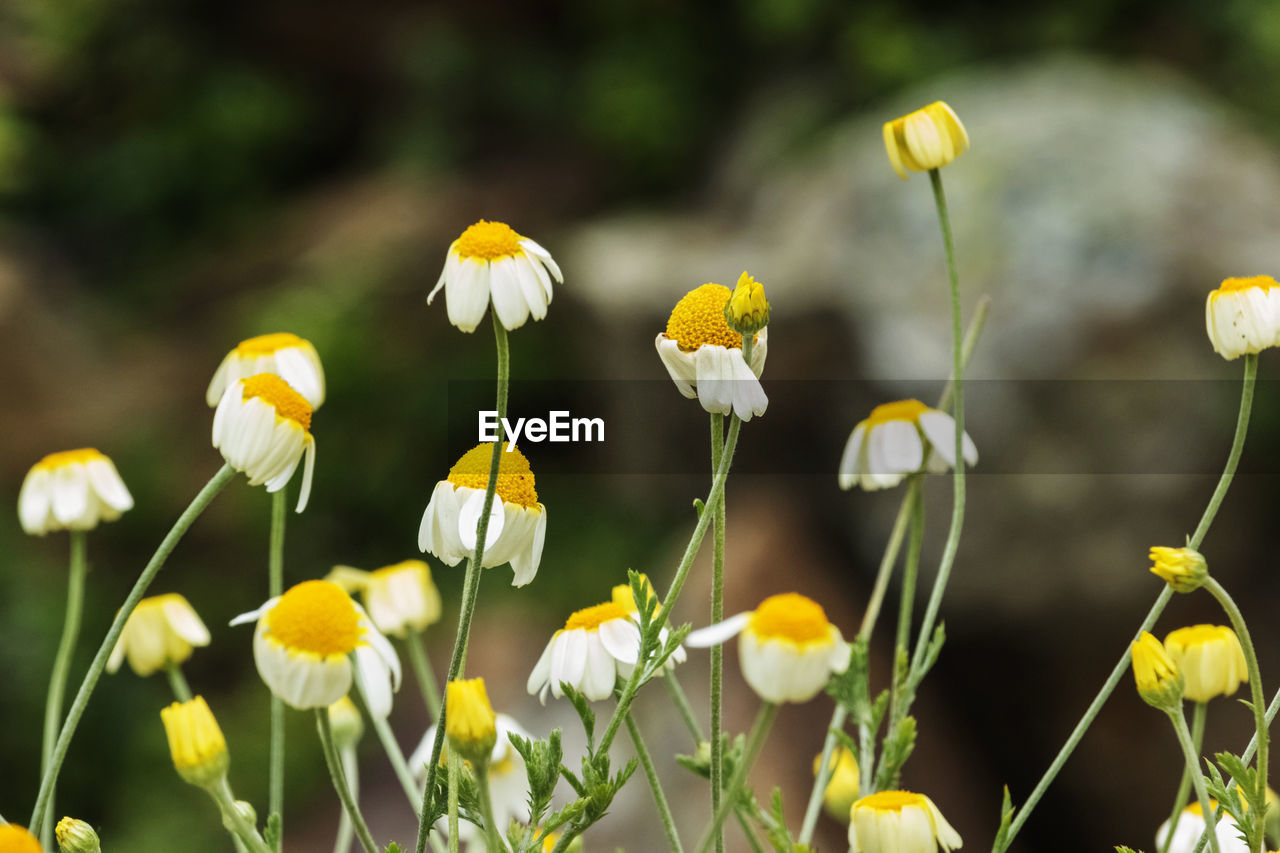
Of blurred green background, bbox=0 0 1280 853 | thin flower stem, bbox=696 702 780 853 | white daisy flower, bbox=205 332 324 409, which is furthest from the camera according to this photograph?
blurred green background, bbox=0 0 1280 853

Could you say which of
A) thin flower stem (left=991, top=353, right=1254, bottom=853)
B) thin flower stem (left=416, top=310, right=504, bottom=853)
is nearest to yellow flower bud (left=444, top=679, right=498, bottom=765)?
thin flower stem (left=416, top=310, right=504, bottom=853)

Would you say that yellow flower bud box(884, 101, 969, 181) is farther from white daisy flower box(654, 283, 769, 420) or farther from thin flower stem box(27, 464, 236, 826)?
thin flower stem box(27, 464, 236, 826)

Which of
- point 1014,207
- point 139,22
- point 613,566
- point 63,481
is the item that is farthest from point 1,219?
point 63,481

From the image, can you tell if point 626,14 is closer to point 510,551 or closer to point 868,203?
point 868,203

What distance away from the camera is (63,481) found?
11.6 inches

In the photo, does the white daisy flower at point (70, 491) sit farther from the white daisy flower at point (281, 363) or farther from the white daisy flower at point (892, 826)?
the white daisy flower at point (892, 826)

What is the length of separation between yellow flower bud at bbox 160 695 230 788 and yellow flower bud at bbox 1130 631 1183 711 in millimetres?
Answer: 187

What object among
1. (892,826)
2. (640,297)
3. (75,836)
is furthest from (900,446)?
(640,297)

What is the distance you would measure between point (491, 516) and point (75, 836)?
0.34 feet

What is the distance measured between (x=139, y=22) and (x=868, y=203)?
2377mm

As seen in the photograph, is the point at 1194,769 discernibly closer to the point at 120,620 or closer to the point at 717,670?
the point at 717,670

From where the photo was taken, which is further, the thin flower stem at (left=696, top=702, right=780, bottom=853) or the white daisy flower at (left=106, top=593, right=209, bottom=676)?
the white daisy flower at (left=106, top=593, right=209, bottom=676)

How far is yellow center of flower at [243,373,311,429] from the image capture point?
0.21 meters

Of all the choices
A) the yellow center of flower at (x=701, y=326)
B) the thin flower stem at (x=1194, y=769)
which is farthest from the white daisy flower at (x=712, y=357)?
the thin flower stem at (x=1194, y=769)
